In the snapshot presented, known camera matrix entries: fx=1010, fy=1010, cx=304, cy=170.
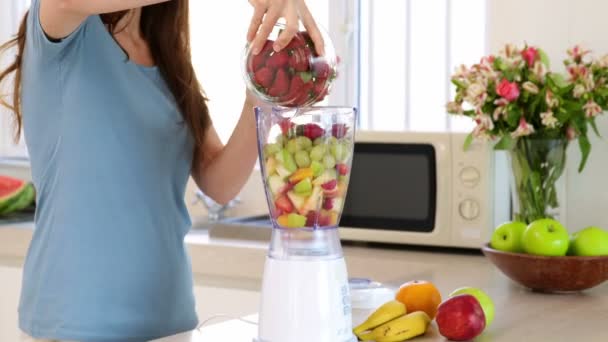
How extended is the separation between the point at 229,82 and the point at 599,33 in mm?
1246

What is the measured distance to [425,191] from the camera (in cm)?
237

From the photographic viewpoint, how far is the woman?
63.3 inches

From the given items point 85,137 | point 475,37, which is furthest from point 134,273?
point 475,37

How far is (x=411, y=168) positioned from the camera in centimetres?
238

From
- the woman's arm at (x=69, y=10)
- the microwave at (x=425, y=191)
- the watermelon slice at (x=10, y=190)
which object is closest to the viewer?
the woman's arm at (x=69, y=10)

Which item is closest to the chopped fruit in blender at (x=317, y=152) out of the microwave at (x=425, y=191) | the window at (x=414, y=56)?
the microwave at (x=425, y=191)

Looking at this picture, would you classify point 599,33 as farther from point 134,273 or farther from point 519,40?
point 134,273

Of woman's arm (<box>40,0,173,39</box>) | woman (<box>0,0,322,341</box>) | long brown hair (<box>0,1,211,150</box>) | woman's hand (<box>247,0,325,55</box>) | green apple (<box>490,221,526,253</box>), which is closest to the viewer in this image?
woman's hand (<box>247,0,325,55</box>)

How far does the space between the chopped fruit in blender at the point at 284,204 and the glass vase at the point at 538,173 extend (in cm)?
94

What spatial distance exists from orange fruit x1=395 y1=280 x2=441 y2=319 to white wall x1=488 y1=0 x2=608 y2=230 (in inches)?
34.3

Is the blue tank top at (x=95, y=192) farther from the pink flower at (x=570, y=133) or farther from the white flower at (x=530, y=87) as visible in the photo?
→ the pink flower at (x=570, y=133)

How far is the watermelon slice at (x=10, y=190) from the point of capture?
3.04m

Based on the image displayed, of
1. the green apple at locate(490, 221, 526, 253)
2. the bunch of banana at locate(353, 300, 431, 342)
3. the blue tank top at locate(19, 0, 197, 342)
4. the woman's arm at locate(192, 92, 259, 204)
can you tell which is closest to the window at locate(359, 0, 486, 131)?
the green apple at locate(490, 221, 526, 253)

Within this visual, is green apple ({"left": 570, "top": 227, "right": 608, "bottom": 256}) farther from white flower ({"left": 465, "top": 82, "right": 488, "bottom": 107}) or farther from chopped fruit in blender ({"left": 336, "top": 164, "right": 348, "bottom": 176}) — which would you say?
chopped fruit in blender ({"left": 336, "top": 164, "right": 348, "bottom": 176})
